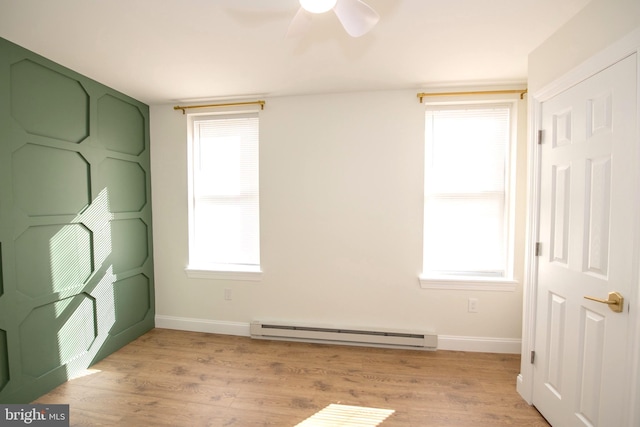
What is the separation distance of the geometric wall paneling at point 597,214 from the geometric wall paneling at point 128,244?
352 centimetres

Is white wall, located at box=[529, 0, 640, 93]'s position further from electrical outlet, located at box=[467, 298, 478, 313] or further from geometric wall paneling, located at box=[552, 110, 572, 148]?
electrical outlet, located at box=[467, 298, 478, 313]

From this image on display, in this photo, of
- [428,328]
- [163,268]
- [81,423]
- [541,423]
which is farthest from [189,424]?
[541,423]

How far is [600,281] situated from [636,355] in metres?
0.33

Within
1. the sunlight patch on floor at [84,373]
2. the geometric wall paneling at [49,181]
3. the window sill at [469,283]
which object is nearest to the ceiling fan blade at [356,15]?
the window sill at [469,283]

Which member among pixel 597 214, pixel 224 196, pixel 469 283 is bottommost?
pixel 469 283

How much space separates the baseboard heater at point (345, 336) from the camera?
247 centimetres

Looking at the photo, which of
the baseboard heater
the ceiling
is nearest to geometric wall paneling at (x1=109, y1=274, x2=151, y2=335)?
the baseboard heater

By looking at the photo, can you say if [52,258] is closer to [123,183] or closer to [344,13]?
[123,183]

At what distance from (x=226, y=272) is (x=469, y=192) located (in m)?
2.56

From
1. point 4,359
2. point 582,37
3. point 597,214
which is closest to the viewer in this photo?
point 597,214

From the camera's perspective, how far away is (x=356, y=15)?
1202 millimetres

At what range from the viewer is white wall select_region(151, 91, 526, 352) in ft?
8.16

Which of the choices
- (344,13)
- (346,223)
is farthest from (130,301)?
(344,13)

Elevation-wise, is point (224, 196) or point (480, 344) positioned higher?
point (224, 196)
